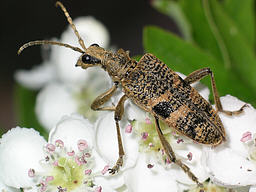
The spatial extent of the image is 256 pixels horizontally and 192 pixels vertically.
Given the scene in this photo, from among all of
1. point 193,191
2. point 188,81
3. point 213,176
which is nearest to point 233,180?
point 213,176

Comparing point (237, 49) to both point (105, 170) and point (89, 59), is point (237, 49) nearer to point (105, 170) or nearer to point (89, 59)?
point (89, 59)

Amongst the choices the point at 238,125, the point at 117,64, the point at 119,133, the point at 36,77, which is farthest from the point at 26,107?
the point at 238,125

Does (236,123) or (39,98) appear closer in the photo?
(236,123)

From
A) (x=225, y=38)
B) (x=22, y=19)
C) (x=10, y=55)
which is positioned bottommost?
(x=225, y=38)

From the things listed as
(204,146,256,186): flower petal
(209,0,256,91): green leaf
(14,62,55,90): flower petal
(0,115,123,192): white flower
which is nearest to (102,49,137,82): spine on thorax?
(0,115,123,192): white flower

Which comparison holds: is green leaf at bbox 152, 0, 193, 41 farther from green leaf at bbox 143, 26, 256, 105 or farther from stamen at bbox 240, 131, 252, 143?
stamen at bbox 240, 131, 252, 143

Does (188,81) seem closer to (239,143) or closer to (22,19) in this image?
(239,143)
